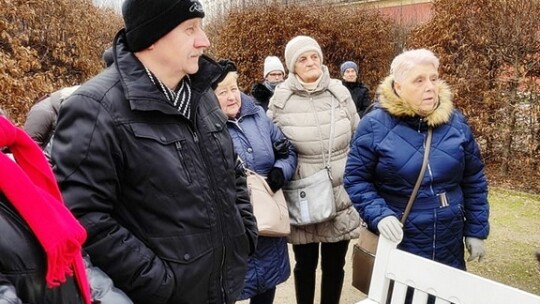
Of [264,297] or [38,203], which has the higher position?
[38,203]

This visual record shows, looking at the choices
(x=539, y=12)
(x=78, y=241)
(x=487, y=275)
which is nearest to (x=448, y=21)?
(x=539, y=12)

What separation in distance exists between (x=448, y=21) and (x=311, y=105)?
5.13m

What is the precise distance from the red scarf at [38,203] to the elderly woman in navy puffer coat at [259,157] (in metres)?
1.70

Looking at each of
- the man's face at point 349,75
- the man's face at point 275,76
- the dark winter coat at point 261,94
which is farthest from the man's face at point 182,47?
the man's face at point 349,75

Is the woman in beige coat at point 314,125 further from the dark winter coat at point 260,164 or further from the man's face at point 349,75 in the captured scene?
the man's face at point 349,75

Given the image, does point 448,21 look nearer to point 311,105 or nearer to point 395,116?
point 311,105

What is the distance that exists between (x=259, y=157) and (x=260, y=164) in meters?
0.04

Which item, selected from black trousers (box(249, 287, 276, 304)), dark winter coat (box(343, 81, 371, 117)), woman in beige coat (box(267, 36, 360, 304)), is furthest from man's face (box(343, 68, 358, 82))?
black trousers (box(249, 287, 276, 304))

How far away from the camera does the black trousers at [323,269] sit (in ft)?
11.5

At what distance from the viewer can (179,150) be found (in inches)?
71.9

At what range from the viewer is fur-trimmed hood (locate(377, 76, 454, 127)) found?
257 cm

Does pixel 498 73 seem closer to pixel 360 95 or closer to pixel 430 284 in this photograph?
pixel 360 95

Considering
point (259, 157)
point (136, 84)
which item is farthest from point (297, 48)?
point (136, 84)

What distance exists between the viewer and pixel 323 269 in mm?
3623
